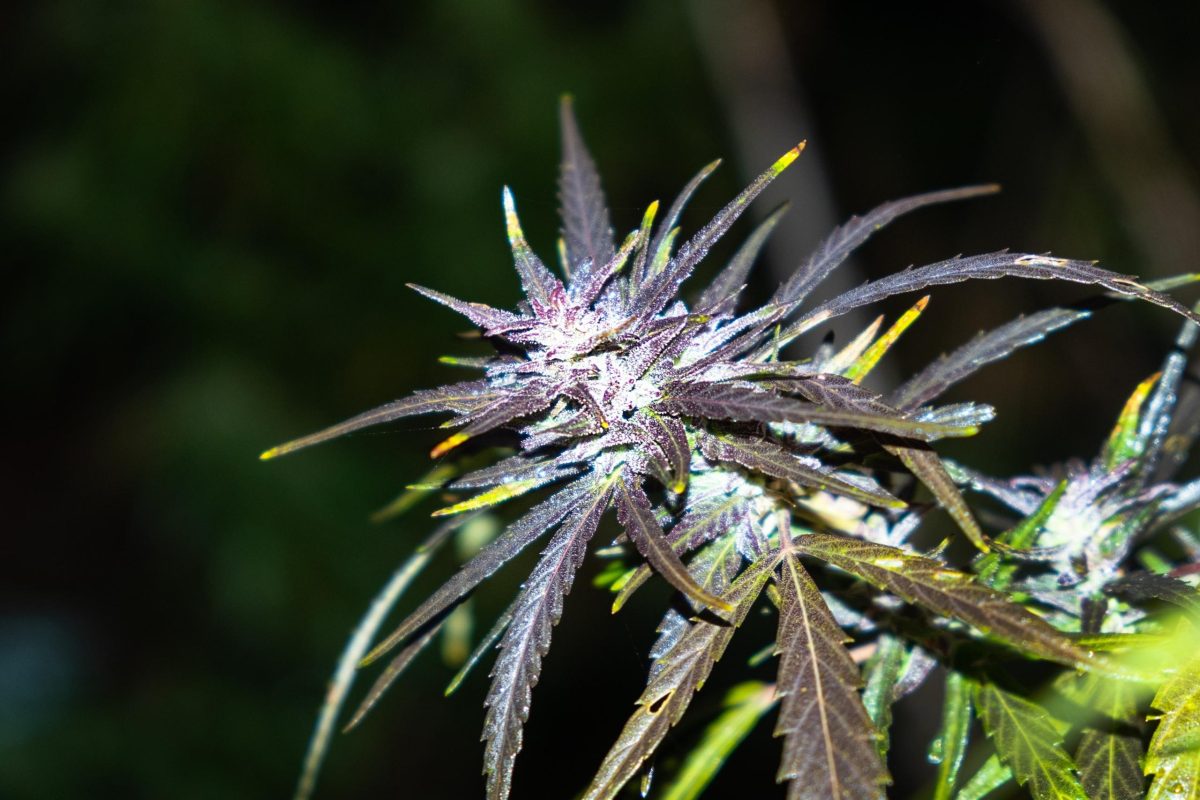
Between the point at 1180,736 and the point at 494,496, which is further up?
the point at 494,496

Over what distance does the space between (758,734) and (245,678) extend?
177cm

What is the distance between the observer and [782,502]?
2.09ft

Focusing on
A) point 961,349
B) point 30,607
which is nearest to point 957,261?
point 961,349

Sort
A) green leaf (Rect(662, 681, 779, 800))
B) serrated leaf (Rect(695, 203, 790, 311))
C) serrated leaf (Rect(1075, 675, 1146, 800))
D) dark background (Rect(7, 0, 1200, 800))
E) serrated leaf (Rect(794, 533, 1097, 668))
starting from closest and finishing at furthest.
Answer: serrated leaf (Rect(794, 533, 1097, 668)) → serrated leaf (Rect(1075, 675, 1146, 800)) → serrated leaf (Rect(695, 203, 790, 311)) → green leaf (Rect(662, 681, 779, 800)) → dark background (Rect(7, 0, 1200, 800))

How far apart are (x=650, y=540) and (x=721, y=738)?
0.37 meters

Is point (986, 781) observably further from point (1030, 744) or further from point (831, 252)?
point (831, 252)

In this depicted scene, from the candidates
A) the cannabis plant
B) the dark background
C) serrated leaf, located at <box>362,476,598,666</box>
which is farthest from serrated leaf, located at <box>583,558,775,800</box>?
the dark background

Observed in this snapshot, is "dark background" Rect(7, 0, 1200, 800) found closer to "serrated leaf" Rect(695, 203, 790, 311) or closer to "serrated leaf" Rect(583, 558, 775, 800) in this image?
"serrated leaf" Rect(695, 203, 790, 311)

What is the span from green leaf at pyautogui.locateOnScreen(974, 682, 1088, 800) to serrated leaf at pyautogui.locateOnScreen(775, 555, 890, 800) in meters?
0.14

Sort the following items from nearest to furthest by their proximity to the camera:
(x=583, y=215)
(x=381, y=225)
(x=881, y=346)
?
(x=881, y=346)
(x=583, y=215)
(x=381, y=225)

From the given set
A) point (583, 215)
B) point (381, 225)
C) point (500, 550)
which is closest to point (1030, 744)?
point (500, 550)

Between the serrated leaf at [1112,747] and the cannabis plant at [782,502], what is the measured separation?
3 centimetres

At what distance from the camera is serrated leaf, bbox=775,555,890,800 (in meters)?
0.47

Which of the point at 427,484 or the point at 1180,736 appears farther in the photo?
the point at 427,484
